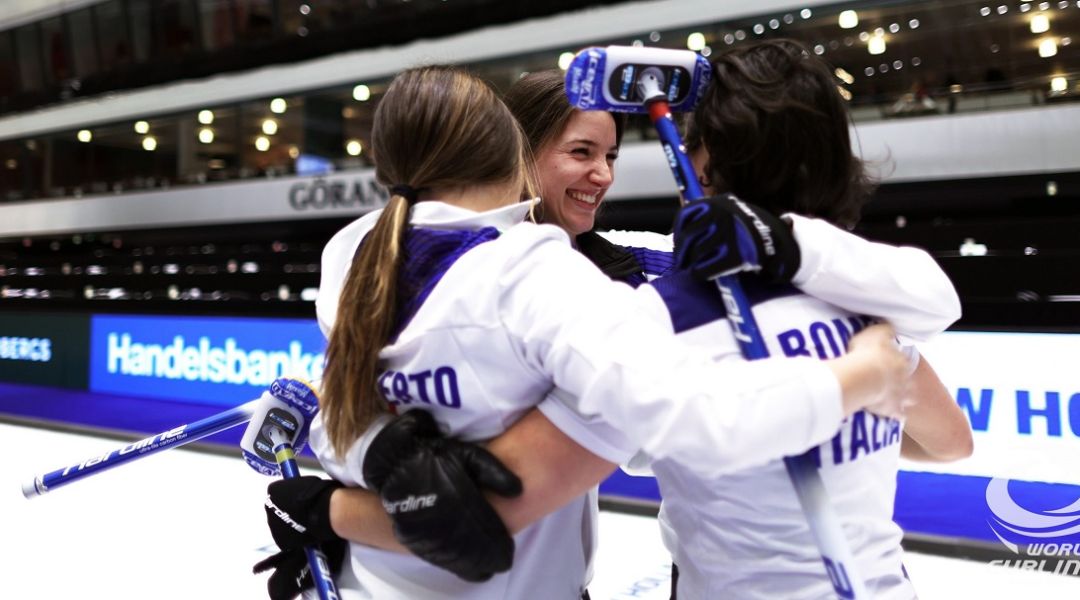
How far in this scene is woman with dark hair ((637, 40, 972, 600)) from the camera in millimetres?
1068

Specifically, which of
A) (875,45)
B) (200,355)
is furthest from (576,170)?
(875,45)

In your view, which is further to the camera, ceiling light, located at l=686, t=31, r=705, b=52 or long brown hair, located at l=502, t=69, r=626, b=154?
ceiling light, located at l=686, t=31, r=705, b=52

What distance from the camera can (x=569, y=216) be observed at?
198 centimetres

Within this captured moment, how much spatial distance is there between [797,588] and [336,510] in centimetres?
61

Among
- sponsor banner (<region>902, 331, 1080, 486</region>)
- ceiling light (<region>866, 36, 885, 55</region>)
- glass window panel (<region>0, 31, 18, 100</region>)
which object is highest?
glass window panel (<region>0, 31, 18, 100</region>)

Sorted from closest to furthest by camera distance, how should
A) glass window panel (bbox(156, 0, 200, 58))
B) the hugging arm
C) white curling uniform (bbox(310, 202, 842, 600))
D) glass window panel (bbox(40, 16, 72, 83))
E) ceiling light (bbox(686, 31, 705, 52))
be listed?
white curling uniform (bbox(310, 202, 842, 600)) < the hugging arm < ceiling light (bbox(686, 31, 705, 52)) < glass window panel (bbox(156, 0, 200, 58)) < glass window panel (bbox(40, 16, 72, 83))

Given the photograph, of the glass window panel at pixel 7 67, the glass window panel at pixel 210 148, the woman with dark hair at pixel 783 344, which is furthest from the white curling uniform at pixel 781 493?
the glass window panel at pixel 7 67

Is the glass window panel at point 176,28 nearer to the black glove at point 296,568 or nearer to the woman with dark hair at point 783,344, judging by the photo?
the black glove at point 296,568

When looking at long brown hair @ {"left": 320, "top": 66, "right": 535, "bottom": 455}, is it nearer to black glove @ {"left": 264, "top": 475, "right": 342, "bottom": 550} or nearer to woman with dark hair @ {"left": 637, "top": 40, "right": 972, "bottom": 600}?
black glove @ {"left": 264, "top": 475, "right": 342, "bottom": 550}

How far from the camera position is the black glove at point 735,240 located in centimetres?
98

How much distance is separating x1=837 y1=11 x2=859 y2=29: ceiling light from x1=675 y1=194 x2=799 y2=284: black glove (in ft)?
37.0

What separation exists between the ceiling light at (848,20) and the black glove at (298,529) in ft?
37.1

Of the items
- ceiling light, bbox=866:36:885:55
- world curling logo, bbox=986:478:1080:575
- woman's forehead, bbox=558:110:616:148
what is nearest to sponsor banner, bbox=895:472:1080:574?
world curling logo, bbox=986:478:1080:575

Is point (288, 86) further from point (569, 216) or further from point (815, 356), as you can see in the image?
point (815, 356)
